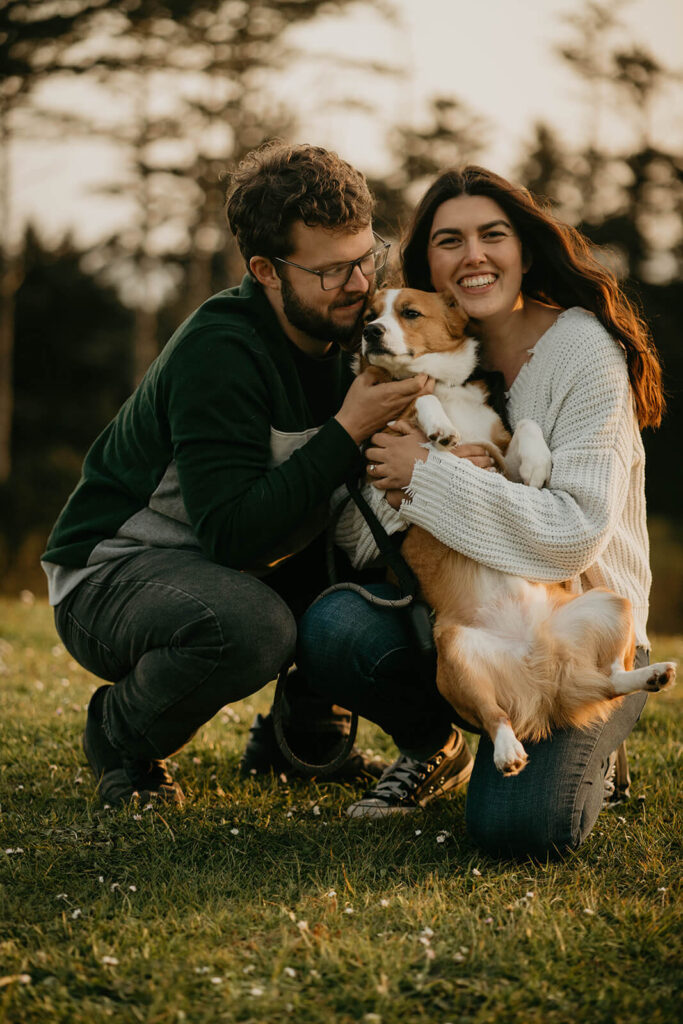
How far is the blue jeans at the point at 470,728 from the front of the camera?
2.69m

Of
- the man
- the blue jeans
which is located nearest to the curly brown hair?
the man

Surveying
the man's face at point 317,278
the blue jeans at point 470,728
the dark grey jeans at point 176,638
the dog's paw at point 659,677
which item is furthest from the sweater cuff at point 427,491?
the dog's paw at point 659,677

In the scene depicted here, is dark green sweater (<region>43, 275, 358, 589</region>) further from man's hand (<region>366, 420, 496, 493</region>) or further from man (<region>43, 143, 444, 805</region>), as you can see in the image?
man's hand (<region>366, 420, 496, 493</region>)

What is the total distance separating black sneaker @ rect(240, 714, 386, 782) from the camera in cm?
348

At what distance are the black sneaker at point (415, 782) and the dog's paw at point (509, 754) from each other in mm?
546

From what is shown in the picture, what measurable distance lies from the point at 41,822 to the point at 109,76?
10.4 metres

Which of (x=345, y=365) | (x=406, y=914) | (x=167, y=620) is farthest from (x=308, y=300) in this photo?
(x=406, y=914)

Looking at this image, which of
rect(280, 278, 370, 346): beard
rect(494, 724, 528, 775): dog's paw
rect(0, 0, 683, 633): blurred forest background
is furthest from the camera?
rect(0, 0, 683, 633): blurred forest background

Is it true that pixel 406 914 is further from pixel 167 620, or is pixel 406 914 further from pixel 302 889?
pixel 167 620

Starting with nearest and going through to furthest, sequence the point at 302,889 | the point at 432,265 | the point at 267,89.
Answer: the point at 302,889 < the point at 432,265 < the point at 267,89

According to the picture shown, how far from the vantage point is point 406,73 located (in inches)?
516

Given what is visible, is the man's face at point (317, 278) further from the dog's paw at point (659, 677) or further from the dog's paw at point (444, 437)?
the dog's paw at point (659, 677)

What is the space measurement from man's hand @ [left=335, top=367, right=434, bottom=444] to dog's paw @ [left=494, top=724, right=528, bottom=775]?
3.30 feet

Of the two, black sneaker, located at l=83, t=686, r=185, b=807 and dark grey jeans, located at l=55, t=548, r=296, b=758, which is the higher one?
dark grey jeans, located at l=55, t=548, r=296, b=758
